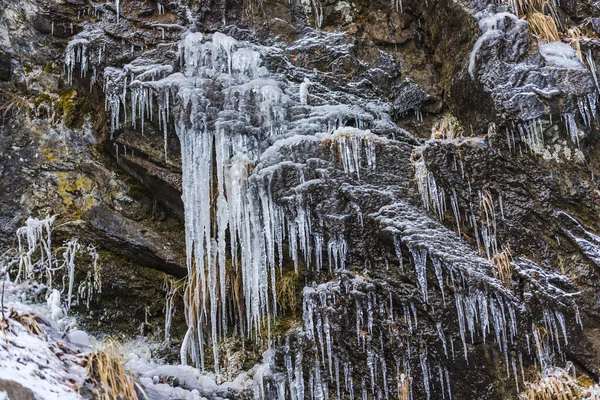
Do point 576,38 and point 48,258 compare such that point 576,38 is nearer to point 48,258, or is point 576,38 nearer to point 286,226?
point 286,226

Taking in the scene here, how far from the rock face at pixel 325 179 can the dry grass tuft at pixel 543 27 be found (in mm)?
165

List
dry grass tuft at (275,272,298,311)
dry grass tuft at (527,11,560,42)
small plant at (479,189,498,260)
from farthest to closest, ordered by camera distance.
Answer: dry grass tuft at (527,11,560,42) < dry grass tuft at (275,272,298,311) < small plant at (479,189,498,260)

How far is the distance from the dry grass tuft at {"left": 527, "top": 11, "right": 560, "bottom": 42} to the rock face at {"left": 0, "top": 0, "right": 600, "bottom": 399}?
165 mm

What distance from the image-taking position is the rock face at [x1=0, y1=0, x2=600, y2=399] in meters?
4.23

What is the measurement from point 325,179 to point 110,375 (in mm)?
2181

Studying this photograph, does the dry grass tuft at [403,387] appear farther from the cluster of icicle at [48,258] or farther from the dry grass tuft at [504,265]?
Answer: the cluster of icicle at [48,258]

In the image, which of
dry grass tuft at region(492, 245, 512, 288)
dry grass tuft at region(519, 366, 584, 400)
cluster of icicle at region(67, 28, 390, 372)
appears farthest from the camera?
cluster of icicle at region(67, 28, 390, 372)

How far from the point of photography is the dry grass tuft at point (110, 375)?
3.14m

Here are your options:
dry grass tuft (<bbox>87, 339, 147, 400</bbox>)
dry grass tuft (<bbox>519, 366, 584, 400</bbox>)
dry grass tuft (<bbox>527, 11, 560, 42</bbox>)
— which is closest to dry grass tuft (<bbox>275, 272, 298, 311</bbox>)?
dry grass tuft (<bbox>87, 339, 147, 400</bbox>)

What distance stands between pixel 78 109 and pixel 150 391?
302 centimetres

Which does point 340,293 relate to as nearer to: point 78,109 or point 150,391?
point 150,391

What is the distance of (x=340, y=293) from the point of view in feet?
14.4

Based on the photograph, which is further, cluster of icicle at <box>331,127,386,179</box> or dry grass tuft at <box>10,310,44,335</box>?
cluster of icicle at <box>331,127,386,179</box>

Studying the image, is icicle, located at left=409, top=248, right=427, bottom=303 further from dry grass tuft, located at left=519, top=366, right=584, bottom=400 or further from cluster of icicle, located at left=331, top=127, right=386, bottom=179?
dry grass tuft, located at left=519, top=366, right=584, bottom=400
